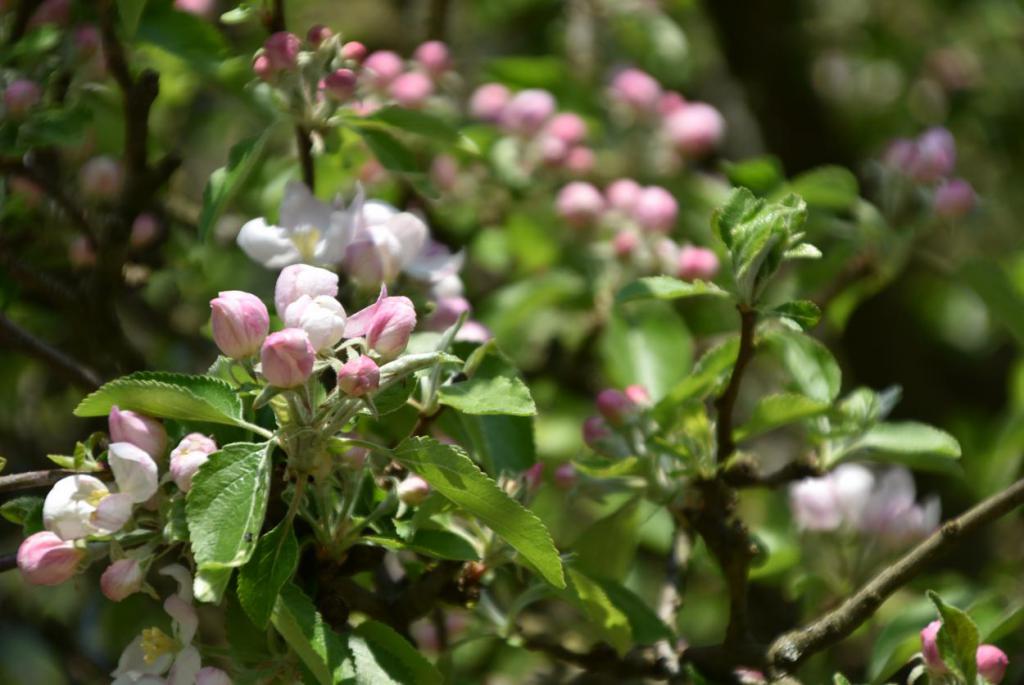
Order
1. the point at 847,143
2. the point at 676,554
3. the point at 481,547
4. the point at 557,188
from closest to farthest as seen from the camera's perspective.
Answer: the point at 481,547 < the point at 676,554 < the point at 557,188 < the point at 847,143

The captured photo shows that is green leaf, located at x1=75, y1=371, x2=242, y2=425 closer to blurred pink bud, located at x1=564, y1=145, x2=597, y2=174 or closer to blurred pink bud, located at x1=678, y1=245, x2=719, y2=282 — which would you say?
blurred pink bud, located at x1=678, y1=245, x2=719, y2=282

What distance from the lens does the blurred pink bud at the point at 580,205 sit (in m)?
2.48

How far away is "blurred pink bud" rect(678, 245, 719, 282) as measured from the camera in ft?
7.34

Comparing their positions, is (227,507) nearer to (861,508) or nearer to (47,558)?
(47,558)

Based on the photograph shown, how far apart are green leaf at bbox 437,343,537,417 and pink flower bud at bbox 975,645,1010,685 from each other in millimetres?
539

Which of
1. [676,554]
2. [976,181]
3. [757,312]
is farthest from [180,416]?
[976,181]

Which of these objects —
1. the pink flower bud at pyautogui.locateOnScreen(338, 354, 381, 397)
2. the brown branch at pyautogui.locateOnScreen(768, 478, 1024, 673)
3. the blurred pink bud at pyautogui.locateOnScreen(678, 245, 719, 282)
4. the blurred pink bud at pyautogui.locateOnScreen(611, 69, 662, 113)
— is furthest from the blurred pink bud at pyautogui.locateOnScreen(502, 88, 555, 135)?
the pink flower bud at pyautogui.locateOnScreen(338, 354, 381, 397)

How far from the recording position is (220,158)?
3965mm

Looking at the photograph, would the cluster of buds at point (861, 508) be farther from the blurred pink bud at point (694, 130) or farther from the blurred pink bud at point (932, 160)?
the blurred pink bud at point (694, 130)

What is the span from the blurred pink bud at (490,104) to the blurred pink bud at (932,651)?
1.51 metres

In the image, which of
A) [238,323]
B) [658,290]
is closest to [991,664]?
[658,290]

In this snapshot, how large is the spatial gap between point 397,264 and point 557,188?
1.09 metres

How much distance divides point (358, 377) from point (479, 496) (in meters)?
0.17

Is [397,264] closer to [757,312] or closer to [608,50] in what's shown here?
[757,312]
